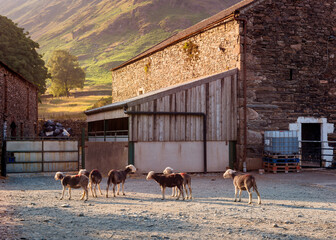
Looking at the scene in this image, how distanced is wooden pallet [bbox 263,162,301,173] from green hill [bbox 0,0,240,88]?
95.3m

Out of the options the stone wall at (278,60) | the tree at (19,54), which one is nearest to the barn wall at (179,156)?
the stone wall at (278,60)

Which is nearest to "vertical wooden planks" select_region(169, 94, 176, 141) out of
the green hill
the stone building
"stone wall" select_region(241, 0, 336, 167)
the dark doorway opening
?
"stone wall" select_region(241, 0, 336, 167)

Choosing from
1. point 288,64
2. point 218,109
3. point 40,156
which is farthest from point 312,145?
point 40,156

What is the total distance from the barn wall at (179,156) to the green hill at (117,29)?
94936 mm

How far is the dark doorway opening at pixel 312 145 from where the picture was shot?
2070cm

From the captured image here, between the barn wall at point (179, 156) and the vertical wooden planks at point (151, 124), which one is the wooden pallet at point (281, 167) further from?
the vertical wooden planks at point (151, 124)

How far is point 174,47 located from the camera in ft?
78.4

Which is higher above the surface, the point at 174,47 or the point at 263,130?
the point at 174,47

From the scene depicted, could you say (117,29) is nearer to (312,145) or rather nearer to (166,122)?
(312,145)

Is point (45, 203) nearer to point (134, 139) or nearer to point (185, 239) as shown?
point (185, 239)

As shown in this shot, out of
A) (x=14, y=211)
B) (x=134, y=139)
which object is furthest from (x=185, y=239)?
(x=134, y=139)

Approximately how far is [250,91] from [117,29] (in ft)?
476

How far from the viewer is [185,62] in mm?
22641

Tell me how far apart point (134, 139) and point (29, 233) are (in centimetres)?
987
